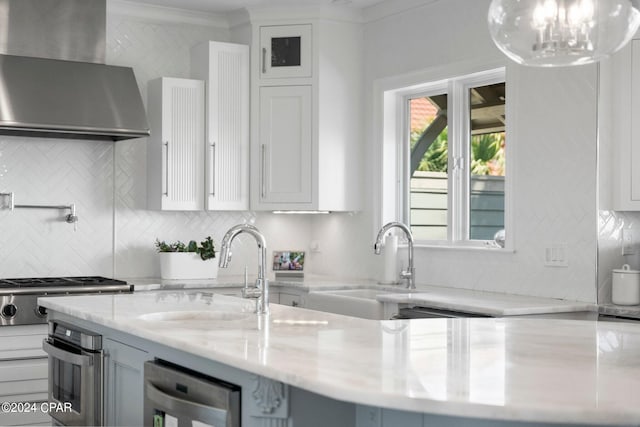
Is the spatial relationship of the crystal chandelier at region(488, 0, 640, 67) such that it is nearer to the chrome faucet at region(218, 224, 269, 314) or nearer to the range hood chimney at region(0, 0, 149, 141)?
the chrome faucet at region(218, 224, 269, 314)

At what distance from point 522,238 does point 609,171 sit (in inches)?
24.4

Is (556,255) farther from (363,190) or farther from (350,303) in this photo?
(363,190)

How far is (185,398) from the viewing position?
255 centimetres

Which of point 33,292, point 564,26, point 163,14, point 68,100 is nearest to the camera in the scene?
point 564,26

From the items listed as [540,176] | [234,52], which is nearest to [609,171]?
[540,176]

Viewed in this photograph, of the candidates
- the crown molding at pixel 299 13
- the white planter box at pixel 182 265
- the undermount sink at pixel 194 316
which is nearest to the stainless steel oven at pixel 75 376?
the undermount sink at pixel 194 316

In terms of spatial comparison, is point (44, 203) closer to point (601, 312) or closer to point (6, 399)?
point (6, 399)

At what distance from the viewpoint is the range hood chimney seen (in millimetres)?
4832

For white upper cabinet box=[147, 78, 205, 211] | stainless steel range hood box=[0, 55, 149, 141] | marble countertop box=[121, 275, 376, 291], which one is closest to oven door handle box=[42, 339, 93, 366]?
marble countertop box=[121, 275, 376, 291]

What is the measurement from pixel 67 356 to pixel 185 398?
1065 mm

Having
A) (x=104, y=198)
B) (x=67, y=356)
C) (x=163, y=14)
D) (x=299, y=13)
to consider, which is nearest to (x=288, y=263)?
(x=104, y=198)

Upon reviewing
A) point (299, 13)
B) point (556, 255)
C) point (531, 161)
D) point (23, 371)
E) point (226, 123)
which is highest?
point (299, 13)

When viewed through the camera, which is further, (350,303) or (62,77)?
(62,77)

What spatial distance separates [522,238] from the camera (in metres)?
4.55
